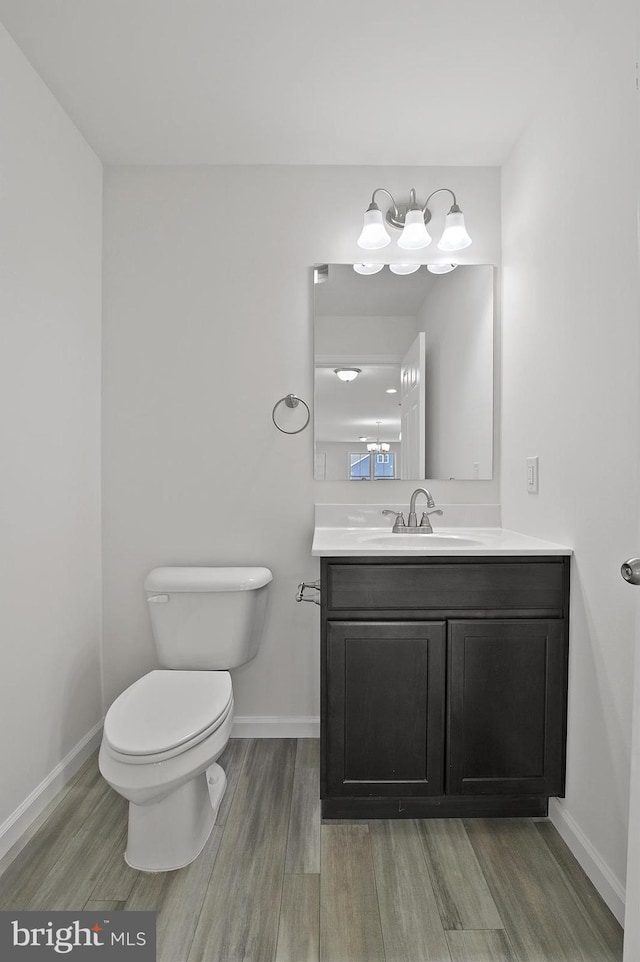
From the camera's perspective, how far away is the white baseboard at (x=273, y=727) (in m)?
2.61

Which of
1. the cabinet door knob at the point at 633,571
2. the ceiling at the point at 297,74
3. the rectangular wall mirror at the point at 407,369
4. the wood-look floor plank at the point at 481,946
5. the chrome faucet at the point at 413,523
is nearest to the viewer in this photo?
the cabinet door knob at the point at 633,571

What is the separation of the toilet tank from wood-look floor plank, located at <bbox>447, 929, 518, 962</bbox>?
3.84 feet

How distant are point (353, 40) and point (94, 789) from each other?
2589 millimetres

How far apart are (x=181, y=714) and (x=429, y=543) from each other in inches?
39.9

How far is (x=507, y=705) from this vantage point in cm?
192

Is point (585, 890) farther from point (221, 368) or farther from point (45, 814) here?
point (221, 368)

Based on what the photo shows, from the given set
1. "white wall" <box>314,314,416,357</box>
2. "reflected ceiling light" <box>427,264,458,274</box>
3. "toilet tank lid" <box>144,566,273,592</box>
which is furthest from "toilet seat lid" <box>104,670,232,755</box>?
"reflected ceiling light" <box>427,264,458,274</box>

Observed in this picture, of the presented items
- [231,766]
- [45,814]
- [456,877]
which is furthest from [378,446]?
[45,814]

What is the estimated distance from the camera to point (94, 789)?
7.16ft

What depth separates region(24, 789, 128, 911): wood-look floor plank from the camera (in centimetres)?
159

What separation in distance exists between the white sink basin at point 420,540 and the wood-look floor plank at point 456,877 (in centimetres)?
89

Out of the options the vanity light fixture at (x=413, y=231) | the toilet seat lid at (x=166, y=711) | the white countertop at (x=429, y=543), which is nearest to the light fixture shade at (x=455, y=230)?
the vanity light fixture at (x=413, y=231)

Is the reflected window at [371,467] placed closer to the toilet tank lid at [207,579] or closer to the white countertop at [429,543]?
the white countertop at [429,543]

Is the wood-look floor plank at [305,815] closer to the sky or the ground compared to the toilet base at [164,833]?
closer to the ground
